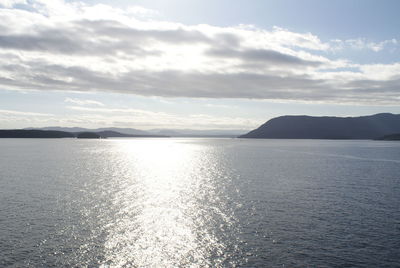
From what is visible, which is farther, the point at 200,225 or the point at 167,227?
the point at 200,225

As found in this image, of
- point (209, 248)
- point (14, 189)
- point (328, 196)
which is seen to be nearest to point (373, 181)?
point (328, 196)

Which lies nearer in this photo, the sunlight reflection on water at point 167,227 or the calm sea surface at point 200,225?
the calm sea surface at point 200,225

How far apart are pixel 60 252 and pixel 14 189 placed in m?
43.2

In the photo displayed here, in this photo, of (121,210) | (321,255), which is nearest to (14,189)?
(121,210)

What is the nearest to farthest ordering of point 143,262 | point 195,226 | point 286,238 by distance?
point 143,262 < point 286,238 < point 195,226

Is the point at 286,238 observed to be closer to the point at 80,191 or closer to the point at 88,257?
the point at 88,257

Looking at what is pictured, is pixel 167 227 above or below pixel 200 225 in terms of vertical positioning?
below

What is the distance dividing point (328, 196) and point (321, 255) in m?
32.2

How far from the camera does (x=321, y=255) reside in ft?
108

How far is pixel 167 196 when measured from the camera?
2579 inches

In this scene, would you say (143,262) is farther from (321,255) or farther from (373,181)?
(373,181)

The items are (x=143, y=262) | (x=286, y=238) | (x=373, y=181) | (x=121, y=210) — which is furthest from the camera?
(x=373, y=181)

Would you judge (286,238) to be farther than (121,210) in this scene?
No

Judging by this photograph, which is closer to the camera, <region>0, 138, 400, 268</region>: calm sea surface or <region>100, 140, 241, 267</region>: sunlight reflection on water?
<region>0, 138, 400, 268</region>: calm sea surface
